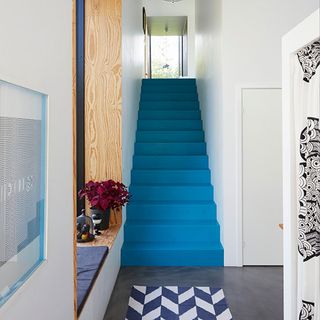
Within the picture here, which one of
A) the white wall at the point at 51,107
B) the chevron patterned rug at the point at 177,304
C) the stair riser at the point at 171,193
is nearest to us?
the white wall at the point at 51,107

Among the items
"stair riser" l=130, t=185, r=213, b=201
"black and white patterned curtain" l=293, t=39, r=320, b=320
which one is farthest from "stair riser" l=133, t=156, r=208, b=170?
"black and white patterned curtain" l=293, t=39, r=320, b=320

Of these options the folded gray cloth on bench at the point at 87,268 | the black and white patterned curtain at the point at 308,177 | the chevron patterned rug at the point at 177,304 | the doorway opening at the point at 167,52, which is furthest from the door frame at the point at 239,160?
the doorway opening at the point at 167,52

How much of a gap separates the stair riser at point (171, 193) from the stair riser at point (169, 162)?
50 cm

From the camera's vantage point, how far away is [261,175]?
348 cm

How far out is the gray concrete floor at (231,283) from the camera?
2547 mm

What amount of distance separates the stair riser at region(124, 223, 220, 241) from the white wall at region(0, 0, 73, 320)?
6.93 ft

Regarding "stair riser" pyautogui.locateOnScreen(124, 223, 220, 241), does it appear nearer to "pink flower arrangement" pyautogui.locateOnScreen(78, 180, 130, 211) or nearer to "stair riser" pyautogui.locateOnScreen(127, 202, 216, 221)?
"stair riser" pyautogui.locateOnScreen(127, 202, 216, 221)

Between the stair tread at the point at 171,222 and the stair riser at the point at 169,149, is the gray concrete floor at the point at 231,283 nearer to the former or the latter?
the stair tread at the point at 171,222

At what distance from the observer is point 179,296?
9.11 feet

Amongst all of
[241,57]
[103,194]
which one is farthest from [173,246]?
[241,57]

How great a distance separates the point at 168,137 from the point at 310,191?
378 centimetres

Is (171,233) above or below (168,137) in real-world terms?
below

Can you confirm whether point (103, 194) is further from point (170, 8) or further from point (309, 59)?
point (170, 8)

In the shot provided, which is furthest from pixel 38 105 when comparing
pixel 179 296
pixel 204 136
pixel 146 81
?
pixel 146 81
